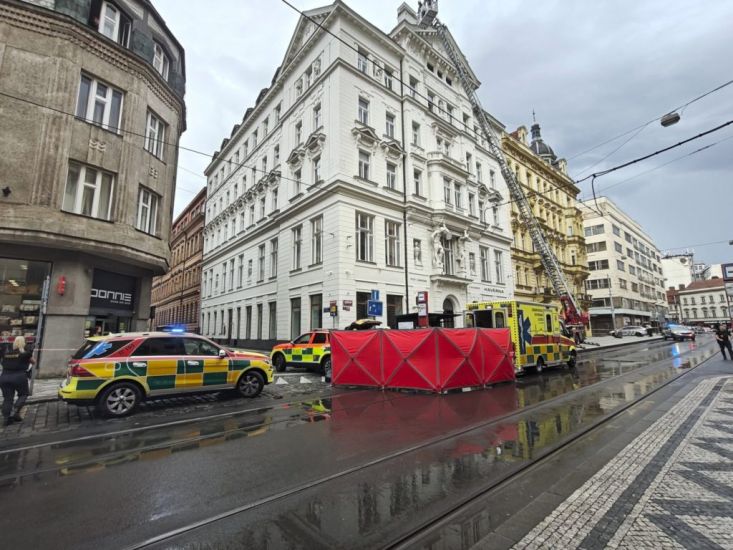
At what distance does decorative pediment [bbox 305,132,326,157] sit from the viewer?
2250cm

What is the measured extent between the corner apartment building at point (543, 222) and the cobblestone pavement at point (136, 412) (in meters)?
29.7

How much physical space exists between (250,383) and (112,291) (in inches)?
334

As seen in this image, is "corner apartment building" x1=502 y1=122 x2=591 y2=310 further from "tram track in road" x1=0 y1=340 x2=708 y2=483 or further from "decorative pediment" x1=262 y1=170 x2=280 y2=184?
"tram track in road" x1=0 y1=340 x2=708 y2=483

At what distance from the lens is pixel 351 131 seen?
2209 cm

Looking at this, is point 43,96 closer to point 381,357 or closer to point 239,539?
point 381,357

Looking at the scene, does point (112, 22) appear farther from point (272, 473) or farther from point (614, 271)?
point (614, 271)

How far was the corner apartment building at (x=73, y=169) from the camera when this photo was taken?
1191cm

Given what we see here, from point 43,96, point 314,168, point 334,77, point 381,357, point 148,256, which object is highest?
point 334,77

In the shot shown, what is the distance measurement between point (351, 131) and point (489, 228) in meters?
15.5

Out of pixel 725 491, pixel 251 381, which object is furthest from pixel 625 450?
pixel 251 381

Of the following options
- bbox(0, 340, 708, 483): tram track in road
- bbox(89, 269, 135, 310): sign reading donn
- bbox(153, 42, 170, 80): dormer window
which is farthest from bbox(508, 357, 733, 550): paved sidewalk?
bbox(153, 42, 170, 80): dormer window

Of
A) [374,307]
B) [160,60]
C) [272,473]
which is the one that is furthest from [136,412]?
[160,60]

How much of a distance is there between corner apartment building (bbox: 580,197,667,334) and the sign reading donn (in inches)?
2241

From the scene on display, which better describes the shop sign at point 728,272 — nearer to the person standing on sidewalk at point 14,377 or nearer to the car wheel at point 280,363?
the car wheel at point 280,363
